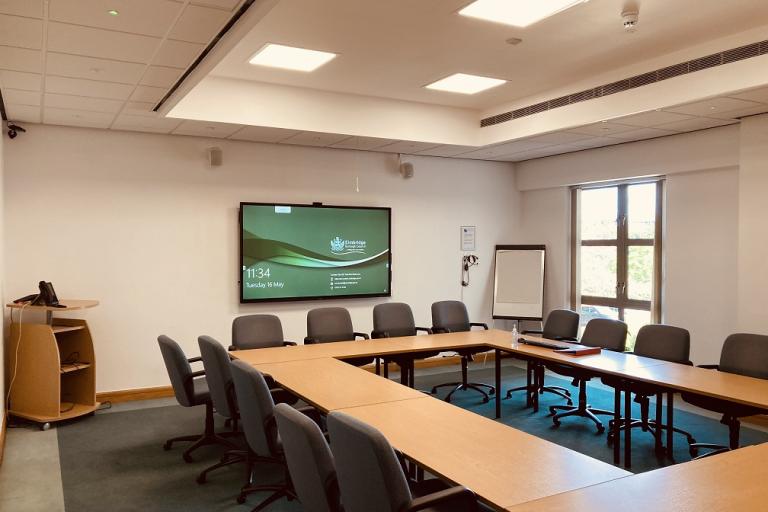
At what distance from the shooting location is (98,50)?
365 cm

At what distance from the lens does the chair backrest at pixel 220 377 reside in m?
4.05

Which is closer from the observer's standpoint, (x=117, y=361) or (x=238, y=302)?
(x=117, y=361)

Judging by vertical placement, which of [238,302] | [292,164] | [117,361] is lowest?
[117,361]

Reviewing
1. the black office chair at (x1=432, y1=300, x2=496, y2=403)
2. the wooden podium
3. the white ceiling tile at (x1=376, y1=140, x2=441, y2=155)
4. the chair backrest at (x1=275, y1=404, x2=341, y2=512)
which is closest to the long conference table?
the chair backrest at (x1=275, y1=404, x2=341, y2=512)

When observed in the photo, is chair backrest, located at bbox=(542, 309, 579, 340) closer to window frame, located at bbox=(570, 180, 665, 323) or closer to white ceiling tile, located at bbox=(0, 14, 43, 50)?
window frame, located at bbox=(570, 180, 665, 323)

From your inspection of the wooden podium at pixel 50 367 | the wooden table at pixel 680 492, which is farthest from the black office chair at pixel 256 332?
the wooden table at pixel 680 492

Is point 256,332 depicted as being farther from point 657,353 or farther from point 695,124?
point 695,124

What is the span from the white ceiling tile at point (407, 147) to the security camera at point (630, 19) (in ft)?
10.1

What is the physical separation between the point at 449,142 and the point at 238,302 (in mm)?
3068

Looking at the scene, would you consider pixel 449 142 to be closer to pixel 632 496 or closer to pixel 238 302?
pixel 238 302

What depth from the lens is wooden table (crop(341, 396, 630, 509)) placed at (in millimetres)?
2316

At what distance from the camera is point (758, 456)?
268 cm

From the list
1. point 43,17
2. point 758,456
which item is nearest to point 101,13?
point 43,17

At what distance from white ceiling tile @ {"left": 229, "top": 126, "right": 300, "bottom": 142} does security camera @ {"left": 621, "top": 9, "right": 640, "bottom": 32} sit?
3.37m
